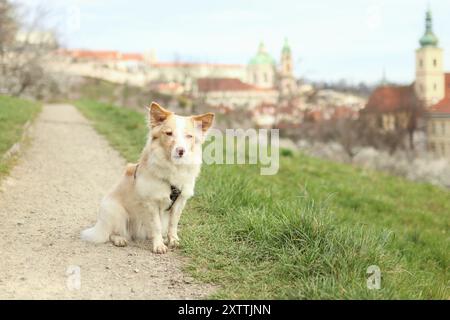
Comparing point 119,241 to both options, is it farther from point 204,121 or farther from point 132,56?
point 132,56

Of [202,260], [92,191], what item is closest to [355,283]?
[202,260]

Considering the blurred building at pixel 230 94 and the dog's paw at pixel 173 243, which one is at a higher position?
the blurred building at pixel 230 94

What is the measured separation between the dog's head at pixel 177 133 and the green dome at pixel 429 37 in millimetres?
35558

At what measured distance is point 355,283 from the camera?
430cm

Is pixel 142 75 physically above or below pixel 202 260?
above

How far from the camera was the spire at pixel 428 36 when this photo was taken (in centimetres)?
3738

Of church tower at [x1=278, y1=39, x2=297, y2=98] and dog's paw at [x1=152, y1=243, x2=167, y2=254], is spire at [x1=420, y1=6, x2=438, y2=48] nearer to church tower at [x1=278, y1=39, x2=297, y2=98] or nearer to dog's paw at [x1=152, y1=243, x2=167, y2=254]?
church tower at [x1=278, y1=39, x2=297, y2=98]

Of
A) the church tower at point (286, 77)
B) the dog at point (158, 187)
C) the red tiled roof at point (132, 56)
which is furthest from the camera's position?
the red tiled roof at point (132, 56)

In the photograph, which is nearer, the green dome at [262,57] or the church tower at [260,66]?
the church tower at [260,66]

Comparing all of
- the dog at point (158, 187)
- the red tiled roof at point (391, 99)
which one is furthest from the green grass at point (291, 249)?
the red tiled roof at point (391, 99)

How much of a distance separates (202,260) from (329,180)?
895 cm

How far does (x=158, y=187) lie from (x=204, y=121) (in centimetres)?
82

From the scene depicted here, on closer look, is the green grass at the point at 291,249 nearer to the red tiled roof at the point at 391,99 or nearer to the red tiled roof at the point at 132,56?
the red tiled roof at the point at 391,99
